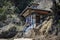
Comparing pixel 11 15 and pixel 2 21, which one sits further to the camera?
pixel 11 15

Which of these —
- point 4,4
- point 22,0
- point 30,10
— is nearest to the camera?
point 30,10

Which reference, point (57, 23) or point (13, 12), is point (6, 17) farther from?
point (57, 23)

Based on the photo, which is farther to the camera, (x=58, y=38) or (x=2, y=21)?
(x=2, y=21)

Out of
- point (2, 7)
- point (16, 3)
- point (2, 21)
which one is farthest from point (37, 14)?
point (16, 3)

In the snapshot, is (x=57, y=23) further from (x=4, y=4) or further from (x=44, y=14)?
(x=4, y=4)

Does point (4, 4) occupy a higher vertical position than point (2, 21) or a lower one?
higher

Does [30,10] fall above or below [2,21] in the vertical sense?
above

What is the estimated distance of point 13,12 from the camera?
25.3 meters

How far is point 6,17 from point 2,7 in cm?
223

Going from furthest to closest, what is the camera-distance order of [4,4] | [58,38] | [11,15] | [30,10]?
[4,4] < [11,15] < [30,10] < [58,38]

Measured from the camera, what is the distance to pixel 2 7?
→ 24.6 meters

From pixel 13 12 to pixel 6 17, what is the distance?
2399mm

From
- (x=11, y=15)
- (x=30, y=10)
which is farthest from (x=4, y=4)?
(x=30, y=10)

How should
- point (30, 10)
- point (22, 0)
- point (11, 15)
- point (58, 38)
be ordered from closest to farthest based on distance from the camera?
1. point (58, 38)
2. point (30, 10)
3. point (11, 15)
4. point (22, 0)
